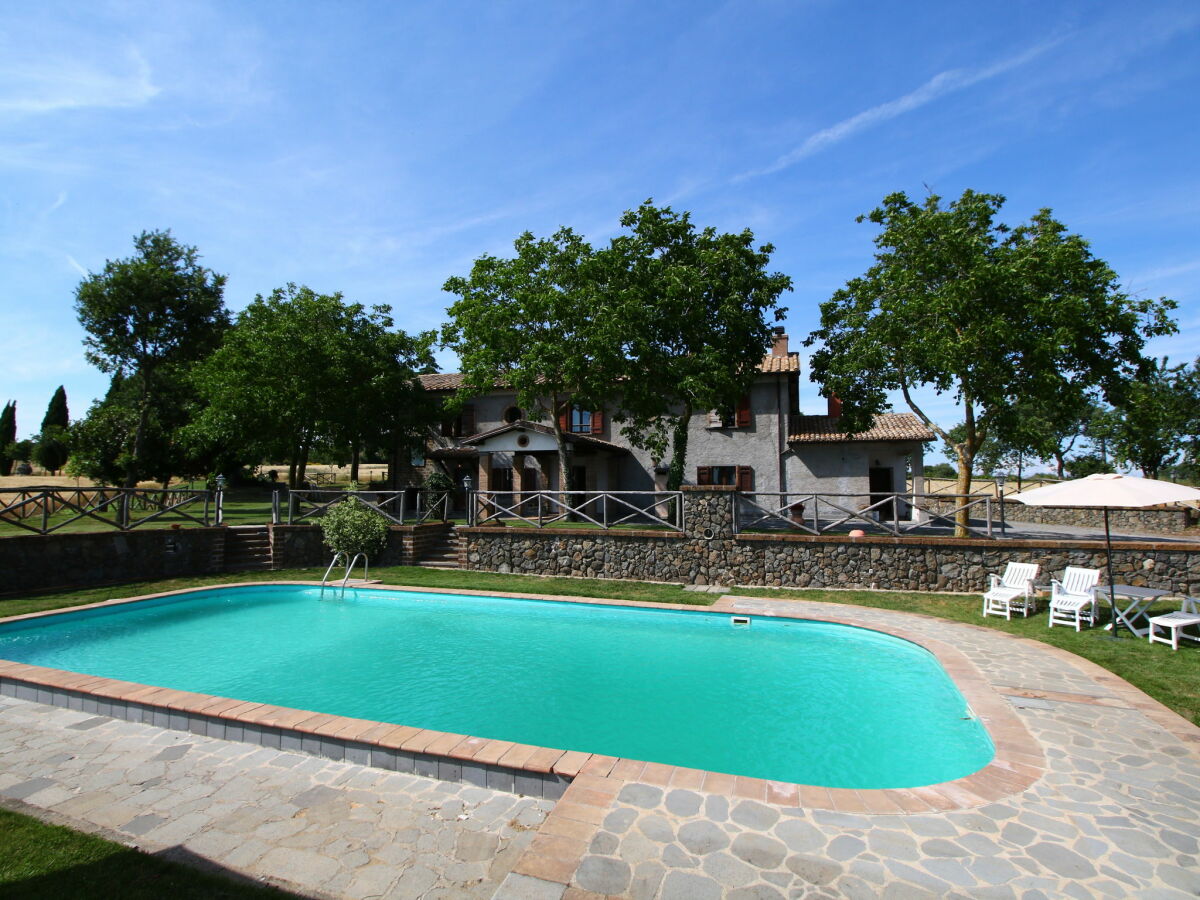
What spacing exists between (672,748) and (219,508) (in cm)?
1383

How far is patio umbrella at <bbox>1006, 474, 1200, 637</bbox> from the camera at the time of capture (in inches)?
314

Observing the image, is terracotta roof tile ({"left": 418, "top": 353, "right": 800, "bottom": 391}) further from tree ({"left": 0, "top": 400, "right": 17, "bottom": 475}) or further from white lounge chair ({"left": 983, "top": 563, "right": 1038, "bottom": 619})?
tree ({"left": 0, "top": 400, "right": 17, "bottom": 475})

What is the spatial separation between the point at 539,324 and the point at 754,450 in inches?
393

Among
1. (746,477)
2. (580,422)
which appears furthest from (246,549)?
(746,477)

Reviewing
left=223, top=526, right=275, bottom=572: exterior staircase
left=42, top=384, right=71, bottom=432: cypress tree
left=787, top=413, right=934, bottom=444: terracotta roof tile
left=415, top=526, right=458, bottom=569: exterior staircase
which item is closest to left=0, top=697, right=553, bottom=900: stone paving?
left=223, top=526, right=275, bottom=572: exterior staircase

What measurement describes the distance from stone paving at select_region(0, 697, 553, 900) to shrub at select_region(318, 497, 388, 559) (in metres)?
8.01

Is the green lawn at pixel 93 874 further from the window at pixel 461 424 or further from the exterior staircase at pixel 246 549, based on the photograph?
the window at pixel 461 424

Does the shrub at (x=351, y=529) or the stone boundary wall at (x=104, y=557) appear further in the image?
the shrub at (x=351, y=529)

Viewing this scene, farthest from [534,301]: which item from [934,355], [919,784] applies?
[919,784]

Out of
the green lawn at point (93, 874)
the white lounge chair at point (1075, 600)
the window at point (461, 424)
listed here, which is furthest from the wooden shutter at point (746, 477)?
the green lawn at point (93, 874)

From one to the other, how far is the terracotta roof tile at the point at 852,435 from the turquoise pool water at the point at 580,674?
542 inches

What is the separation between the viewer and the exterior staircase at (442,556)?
50.9 ft

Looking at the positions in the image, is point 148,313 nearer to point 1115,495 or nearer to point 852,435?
point 852,435

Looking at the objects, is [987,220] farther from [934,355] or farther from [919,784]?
[919,784]
